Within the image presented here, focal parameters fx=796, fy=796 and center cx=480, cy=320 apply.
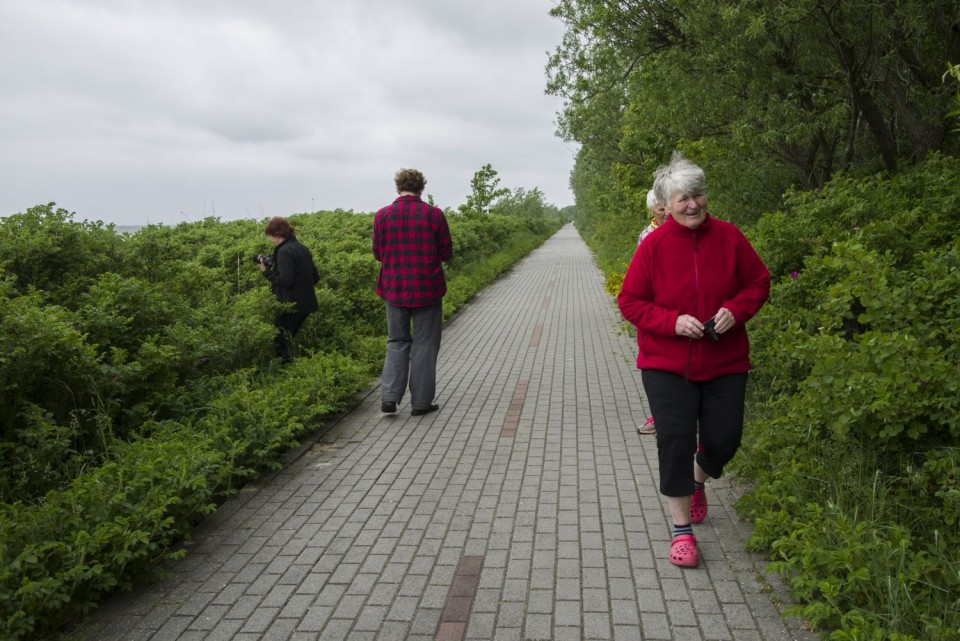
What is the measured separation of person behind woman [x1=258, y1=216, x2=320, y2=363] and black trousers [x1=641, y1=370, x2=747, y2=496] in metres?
5.61

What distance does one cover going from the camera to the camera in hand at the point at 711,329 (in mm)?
3736

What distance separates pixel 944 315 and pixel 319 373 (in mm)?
5322

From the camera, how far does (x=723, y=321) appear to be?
12.2ft

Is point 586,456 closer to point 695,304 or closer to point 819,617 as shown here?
point 695,304

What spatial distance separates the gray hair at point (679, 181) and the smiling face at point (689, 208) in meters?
0.02

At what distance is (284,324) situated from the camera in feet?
29.5

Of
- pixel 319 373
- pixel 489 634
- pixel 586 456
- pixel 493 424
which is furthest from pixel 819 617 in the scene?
pixel 319 373

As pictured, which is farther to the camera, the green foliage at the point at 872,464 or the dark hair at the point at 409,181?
the dark hair at the point at 409,181

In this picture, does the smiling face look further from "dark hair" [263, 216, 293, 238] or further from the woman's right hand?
"dark hair" [263, 216, 293, 238]

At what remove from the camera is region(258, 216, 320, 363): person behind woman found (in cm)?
879

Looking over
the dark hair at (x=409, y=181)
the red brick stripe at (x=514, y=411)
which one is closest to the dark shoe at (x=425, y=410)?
the red brick stripe at (x=514, y=411)

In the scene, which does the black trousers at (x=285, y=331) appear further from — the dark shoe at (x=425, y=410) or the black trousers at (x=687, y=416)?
the black trousers at (x=687, y=416)

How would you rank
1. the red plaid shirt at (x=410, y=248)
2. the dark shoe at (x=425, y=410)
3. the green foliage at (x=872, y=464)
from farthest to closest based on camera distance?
the dark shoe at (x=425, y=410)
the red plaid shirt at (x=410, y=248)
the green foliage at (x=872, y=464)

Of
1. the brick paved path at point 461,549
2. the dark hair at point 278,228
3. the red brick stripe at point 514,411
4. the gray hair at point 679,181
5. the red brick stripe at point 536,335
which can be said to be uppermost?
the gray hair at point 679,181
